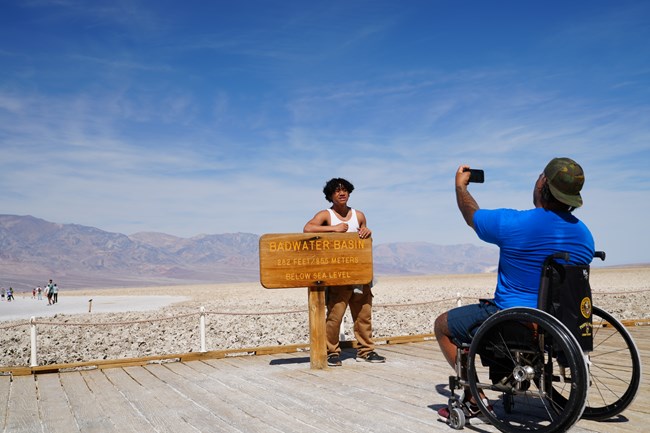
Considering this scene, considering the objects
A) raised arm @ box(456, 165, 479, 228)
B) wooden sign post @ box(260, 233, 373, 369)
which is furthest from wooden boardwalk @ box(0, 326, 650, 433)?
raised arm @ box(456, 165, 479, 228)

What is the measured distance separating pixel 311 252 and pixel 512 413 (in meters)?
2.77

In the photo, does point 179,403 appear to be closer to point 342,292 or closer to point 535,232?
point 342,292

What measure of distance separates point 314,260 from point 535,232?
10.5 ft

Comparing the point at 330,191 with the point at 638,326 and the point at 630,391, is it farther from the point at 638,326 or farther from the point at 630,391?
the point at 638,326

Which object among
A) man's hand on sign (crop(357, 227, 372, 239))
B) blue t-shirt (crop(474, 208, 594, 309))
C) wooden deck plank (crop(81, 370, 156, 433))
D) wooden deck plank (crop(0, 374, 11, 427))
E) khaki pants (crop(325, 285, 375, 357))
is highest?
man's hand on sign (crop(357, 227, 372, 239))

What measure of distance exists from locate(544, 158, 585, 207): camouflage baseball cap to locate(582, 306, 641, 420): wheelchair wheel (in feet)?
2.49

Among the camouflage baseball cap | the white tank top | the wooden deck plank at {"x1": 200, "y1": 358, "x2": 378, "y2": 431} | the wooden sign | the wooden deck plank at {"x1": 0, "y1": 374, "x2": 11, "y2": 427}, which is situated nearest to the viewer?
the camouflage baseball cap

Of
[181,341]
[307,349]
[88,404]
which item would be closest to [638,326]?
[307,349]

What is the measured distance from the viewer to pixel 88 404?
4895 millimetres

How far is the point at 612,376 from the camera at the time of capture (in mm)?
5449

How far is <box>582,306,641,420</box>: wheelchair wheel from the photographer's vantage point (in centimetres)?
359

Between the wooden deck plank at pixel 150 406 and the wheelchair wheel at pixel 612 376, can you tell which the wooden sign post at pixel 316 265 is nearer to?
the wooden deck plank at pixel 150 406

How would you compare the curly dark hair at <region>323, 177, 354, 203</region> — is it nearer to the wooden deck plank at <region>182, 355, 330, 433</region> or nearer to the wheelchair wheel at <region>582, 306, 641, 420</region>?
the wooden deck plank at <region>182, 355, 330, 433</region>

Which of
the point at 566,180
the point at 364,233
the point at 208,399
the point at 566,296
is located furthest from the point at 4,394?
the point at 566,180
